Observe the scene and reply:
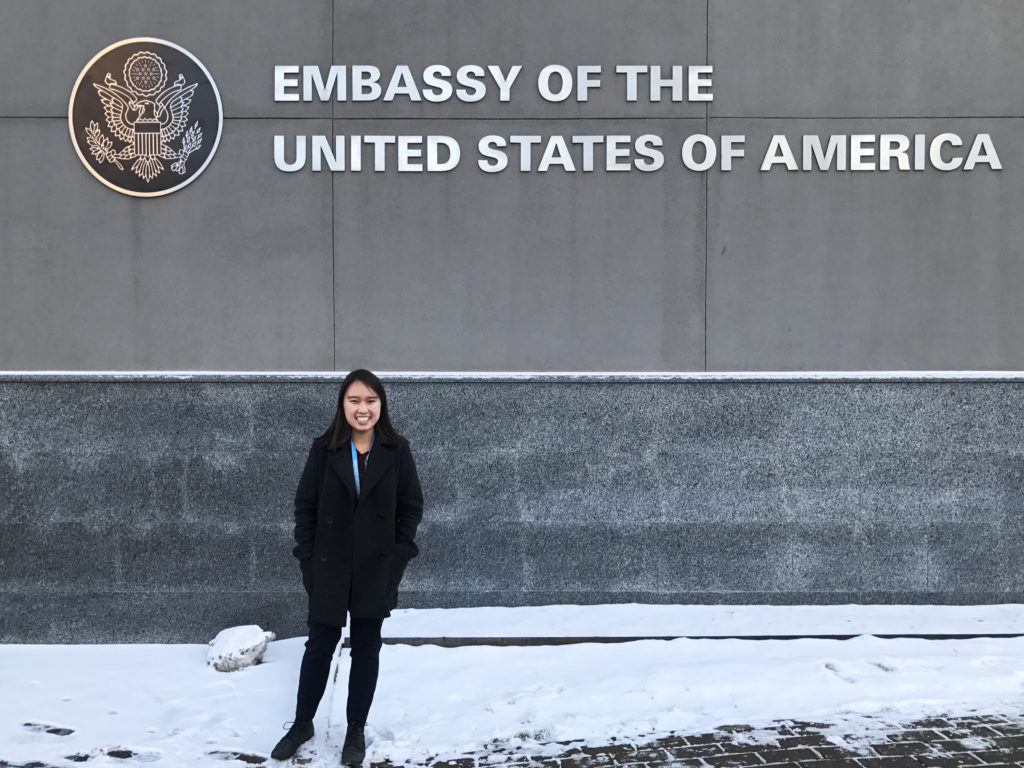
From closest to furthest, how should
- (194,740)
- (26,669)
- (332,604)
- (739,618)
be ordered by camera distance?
(332,604)
(194,740)
(26,669)
(739,618)

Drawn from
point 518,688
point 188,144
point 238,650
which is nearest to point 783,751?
point 518,688

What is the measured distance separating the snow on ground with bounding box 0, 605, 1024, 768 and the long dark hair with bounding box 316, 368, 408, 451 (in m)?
1.42

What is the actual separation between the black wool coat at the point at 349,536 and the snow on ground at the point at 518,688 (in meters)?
0.74

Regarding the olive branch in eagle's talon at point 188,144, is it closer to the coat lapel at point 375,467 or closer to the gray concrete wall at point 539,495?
the gray concrete wall at point 539,495

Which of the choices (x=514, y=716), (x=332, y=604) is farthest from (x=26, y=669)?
(x=514, y=716)

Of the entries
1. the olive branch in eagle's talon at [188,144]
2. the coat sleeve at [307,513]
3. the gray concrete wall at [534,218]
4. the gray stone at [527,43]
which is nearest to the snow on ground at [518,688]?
the coat sleeve at [307,513]

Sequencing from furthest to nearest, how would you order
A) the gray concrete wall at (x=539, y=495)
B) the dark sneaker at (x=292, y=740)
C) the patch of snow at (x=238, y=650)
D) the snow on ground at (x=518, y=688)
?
the gray concrete wall at (x=539, y=495), the patch of snow at (x=238, y=650), the snow on ground at (x=518, y=688), the dark sneaker at (x=292, y=740)

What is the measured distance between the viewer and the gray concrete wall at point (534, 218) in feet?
19.9

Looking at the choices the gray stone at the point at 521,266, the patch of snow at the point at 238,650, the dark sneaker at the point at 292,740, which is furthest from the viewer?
the gray stone at the point at 521,266

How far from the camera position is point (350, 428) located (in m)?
4.23

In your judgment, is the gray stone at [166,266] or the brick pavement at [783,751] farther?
the gray stone at [166,266]

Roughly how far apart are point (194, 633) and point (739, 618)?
11.6 feet

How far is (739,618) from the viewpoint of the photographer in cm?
587

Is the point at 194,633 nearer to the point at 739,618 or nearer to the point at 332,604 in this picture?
the point at 332,604
